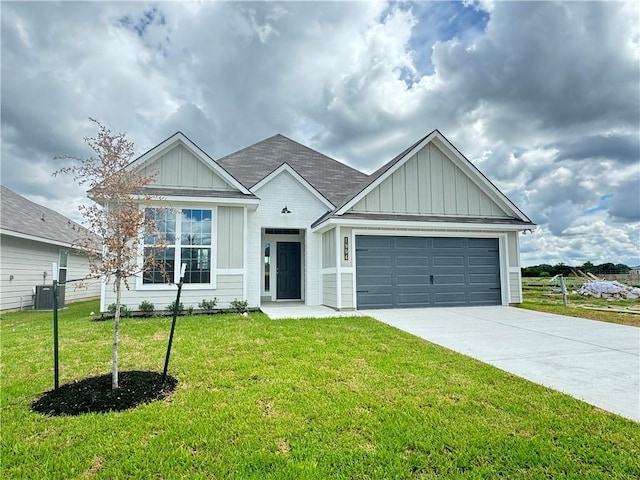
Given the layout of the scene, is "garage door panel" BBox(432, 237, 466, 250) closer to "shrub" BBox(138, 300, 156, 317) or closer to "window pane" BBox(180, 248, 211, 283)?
"window pane" BBox(180, 248, 211, 283)

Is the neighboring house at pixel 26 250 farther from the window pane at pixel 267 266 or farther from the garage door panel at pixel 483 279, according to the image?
the garage door panel at pixel 483 279

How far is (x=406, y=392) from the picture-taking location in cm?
404

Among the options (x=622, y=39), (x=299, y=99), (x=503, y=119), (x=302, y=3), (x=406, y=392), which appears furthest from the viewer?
A: (x=299, y=99)

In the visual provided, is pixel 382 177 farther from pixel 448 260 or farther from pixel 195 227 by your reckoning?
pixel 195 227

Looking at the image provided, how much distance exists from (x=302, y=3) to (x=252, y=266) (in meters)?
8.39

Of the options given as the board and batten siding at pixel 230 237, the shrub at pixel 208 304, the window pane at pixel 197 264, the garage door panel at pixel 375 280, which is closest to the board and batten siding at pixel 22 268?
the window pane at pixel 197 264

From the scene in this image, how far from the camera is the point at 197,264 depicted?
10.3 metres


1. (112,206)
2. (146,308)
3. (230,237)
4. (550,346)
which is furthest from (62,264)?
(550,346)

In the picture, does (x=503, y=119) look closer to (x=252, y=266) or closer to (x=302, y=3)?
(x=302, y=3)

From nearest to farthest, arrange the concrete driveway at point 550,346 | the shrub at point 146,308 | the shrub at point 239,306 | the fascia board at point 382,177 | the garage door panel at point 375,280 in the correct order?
the concrete driveway at point 550,346 → the shrub at point 146,308 → the shrub at point 239,306 → the fascia board at point 382,177 → the garage door panel at point 375,280

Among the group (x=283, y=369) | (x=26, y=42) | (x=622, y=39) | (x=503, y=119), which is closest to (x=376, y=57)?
(x=503, y=119)

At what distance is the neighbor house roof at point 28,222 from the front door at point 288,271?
258 inches

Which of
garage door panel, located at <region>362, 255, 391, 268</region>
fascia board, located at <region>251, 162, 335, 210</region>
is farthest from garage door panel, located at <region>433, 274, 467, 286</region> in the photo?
fascia board, located at <region>251, 162, 335, 210</region>

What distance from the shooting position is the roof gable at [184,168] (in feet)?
33.8
